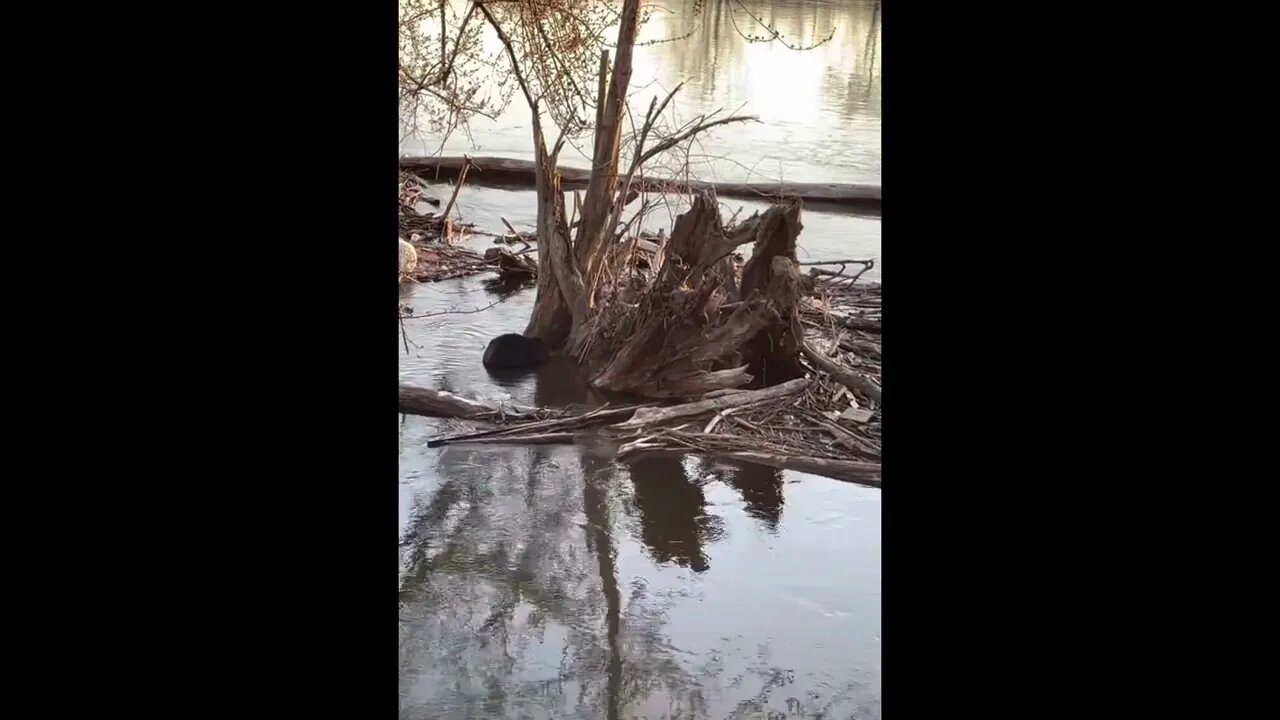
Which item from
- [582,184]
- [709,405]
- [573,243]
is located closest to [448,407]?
[709,405]

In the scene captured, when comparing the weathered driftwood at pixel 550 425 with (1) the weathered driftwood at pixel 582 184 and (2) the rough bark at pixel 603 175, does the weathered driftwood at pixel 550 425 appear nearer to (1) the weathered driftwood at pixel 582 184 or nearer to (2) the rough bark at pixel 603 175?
(2) the rough bark at pixel 603 175

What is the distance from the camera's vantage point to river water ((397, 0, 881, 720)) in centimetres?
285

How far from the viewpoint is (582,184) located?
264 inches

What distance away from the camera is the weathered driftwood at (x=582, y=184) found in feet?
20.9

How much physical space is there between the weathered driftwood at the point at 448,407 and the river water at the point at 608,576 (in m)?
0.07

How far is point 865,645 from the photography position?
10.1ft

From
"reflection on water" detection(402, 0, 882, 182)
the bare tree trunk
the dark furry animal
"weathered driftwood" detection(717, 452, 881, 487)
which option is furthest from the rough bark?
"weathered driftwood" detection(717, 452, 881, 487)

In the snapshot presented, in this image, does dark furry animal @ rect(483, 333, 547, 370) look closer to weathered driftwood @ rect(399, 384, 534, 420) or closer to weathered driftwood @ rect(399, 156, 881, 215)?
weathered driftwood @ rect(399, 384, 534, 420)

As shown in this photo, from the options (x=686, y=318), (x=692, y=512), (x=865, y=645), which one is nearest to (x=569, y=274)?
(x=686, y=318)

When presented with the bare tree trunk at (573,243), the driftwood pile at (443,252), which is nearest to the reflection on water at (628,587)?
the bare tree trunk at (573,243)

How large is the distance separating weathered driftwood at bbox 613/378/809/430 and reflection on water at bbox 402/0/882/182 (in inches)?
65.8

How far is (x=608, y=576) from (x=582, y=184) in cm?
358
